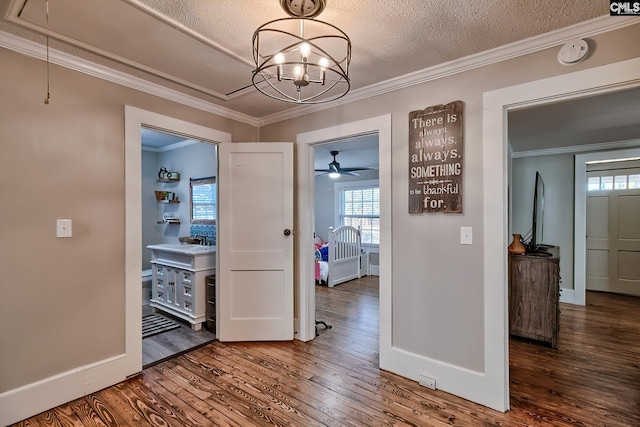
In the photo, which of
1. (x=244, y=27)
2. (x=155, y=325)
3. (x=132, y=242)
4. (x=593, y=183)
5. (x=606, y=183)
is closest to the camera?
(x=244, y=27)

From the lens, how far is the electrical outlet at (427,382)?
88.4 inches

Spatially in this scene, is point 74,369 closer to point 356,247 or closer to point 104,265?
point 104,265

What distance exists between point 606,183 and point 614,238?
90 cm

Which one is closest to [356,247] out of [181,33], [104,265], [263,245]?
[263,245]

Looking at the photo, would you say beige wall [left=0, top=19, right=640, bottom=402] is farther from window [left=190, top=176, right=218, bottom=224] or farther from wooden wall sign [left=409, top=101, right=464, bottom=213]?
window [left=190, top=176, right=218, bottom=224]

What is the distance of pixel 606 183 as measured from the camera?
504 cm

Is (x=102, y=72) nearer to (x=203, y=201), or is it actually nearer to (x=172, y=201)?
(x=203, y=201)

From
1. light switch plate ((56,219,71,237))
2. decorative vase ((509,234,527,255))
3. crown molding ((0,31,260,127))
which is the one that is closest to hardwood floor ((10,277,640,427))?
decorative vase ((509,234,527,255))

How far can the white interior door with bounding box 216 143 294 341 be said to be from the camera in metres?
3.04

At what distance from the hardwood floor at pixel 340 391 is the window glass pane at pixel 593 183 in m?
2.88

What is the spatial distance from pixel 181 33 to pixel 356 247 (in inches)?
189

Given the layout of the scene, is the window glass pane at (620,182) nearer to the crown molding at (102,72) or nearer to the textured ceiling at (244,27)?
the textured ceiling at (244,27)

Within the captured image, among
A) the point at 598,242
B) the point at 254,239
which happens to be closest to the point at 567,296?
the point at 598,242

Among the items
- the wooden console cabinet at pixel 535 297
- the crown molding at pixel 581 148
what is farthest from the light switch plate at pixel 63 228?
the crown molding at pixel 581 148
